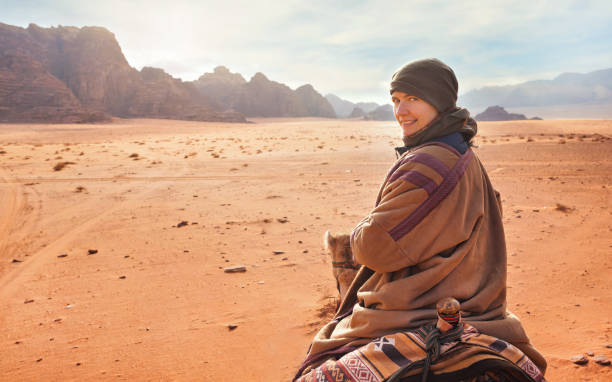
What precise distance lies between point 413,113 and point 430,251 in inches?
26.1

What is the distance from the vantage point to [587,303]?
3.82m

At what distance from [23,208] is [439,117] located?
8927 millimetres

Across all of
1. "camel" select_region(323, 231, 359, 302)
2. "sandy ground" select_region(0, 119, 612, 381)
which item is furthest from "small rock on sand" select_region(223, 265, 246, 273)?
"camel" select_region(323, 231, 359, 302)

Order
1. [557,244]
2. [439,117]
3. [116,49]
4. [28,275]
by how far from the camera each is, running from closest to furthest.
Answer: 1. [439,117]
2. [28,275]
3. [557,244]
4. [116,49]

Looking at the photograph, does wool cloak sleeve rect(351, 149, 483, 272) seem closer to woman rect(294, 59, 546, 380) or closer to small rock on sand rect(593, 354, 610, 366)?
woman rect(294, 59, 546, 380)

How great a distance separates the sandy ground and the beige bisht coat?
4.89 feet

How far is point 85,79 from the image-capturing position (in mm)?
89938

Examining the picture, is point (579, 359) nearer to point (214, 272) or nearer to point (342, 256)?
point (342, 256)

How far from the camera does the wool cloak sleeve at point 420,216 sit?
169 cm

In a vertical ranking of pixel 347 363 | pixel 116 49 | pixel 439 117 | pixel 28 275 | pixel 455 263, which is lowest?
pixel 28 275

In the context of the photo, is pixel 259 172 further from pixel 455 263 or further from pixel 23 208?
pixel 455 263

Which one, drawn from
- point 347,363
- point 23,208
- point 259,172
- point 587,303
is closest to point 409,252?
point 347,363

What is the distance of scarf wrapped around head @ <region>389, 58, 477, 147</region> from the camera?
1.83 metres

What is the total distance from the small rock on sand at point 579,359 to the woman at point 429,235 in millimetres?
1358
